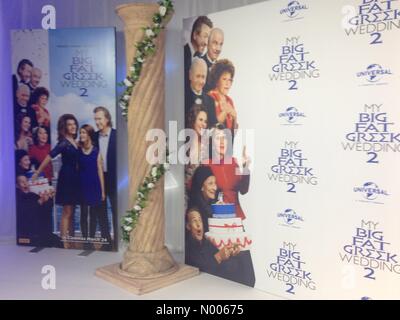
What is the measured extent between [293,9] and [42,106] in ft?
8.30

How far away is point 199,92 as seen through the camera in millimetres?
3576

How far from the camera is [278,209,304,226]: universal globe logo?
2997mm

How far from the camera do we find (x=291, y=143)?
3.00 m

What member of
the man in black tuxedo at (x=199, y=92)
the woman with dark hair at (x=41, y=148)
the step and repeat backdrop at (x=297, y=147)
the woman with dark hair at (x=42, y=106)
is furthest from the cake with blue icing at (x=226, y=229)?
the woman with dark hair at (x=42, y=106)

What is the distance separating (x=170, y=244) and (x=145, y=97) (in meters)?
1.54

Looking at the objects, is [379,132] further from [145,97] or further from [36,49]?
[36,49]

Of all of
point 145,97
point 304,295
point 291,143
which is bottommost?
point 304,295

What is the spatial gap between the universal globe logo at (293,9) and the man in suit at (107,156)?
1.92 meters

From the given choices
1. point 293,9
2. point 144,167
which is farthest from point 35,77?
point 293,9

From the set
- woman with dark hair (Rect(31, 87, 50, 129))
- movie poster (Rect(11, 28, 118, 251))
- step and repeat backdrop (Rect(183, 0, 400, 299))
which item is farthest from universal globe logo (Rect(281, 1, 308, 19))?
woman with dark hair (Rect(31, 87, 50, 129))

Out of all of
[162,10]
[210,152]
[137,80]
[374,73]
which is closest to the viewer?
[374,73]

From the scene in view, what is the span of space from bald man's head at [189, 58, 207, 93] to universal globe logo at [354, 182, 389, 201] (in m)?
1.51

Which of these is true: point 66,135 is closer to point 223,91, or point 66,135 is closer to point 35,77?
point 35,77

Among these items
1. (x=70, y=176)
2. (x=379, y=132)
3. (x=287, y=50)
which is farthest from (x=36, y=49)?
(x=379, y=132)
